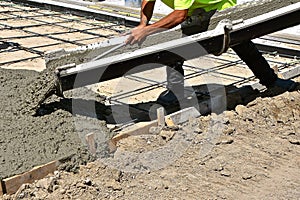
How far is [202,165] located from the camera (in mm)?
3709

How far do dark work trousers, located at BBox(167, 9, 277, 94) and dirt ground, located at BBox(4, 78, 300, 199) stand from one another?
1.75ft

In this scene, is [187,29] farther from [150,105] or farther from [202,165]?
[202,165]

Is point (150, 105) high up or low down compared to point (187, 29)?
down

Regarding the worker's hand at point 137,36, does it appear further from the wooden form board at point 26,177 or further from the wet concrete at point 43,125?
the wooden form board at point 26,177

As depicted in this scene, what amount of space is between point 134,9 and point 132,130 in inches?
209

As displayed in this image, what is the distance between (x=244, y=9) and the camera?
4.64 metres

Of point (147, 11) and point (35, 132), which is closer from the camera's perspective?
point (35, 132)

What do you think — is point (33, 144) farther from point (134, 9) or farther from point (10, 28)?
point (134, 9)

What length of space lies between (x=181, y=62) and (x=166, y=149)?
96 cm

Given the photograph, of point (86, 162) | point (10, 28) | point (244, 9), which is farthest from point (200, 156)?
point (10, 28)

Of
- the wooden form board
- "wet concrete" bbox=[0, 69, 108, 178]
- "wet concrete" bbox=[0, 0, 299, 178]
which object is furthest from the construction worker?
the wooden form board

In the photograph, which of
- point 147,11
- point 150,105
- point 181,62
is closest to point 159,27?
point 147,11

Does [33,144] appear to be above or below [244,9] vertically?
below

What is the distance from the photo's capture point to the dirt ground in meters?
3.35
